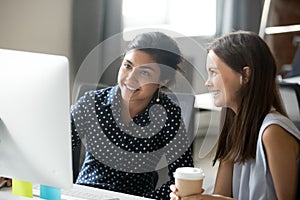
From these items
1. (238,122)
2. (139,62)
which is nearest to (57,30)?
(139,62)

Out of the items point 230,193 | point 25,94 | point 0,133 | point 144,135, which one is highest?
point 25,94

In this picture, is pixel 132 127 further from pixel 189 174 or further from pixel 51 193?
pixel 189 174

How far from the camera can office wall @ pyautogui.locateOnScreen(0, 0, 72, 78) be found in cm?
357

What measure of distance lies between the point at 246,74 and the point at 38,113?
79 centimetres

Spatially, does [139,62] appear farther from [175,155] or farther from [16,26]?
[16,26]

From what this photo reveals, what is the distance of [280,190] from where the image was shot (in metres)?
1.75

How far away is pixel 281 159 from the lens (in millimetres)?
1732

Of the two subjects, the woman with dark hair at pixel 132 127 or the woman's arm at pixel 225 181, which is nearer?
the woman's arm at pixel 225 181

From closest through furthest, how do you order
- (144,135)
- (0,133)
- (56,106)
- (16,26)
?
1. (56,106)
2. (0,133)
3. (144,135)
4. (16,26)

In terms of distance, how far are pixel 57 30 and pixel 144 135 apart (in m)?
2.07

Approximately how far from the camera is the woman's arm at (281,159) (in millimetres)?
1733

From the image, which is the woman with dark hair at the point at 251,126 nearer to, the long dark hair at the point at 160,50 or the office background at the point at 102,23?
the long dark hair at the point at 160,50

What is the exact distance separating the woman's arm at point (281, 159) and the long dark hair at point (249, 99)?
91 millimetres

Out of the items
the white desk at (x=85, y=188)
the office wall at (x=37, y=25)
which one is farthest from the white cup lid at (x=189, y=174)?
the office wall at (x=37, y=25)
